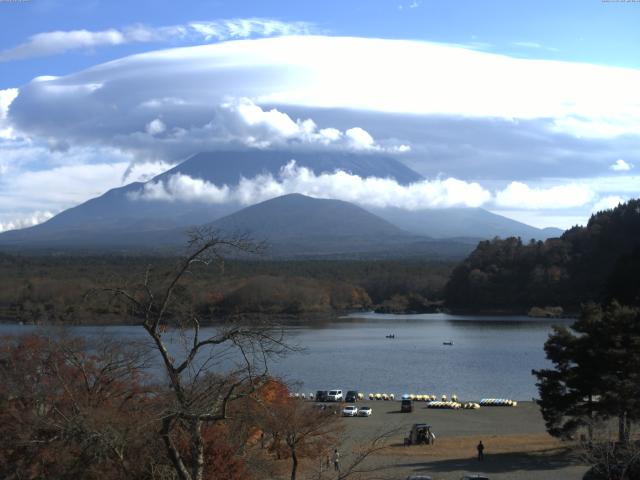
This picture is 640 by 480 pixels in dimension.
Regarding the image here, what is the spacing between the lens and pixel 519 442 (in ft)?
73.2

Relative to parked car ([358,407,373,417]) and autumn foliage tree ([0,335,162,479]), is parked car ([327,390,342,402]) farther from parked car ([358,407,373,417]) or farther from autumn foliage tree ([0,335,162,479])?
autumn foliage tree ([0,335,162,479])

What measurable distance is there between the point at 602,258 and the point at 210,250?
84812mm

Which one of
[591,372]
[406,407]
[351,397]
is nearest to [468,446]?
[591,372]

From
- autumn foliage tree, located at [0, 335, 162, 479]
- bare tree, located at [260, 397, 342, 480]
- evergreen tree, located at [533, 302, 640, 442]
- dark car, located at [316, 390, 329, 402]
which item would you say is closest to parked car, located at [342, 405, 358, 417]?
dark car, located at [316, 390, 329, 402]

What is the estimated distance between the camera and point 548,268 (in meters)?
87.2

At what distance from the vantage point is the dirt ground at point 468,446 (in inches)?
698

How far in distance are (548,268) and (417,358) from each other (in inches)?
1711

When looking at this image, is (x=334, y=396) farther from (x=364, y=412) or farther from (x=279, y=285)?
(x=279, y=285)

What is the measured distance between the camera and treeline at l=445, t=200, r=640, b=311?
84.1 meters

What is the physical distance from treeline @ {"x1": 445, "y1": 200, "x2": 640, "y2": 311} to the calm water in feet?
42.0

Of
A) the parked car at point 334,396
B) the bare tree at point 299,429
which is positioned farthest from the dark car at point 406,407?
the bare tree at point 299,429

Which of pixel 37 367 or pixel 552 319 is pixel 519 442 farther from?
pixel 552 319

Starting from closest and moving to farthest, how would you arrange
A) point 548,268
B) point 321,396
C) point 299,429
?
point 299,429 → point 321,396 → point 548,268

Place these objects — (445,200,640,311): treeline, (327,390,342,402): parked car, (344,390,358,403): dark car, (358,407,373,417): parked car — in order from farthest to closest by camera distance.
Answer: (445,200,640,311): treeline → (344,390,358,403): dark car → (327,390,342,402): parked car → (358,407,373,417): parked car
